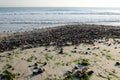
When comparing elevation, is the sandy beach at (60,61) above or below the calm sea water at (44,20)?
above

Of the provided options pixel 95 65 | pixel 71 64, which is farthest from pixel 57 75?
pixel 95 65

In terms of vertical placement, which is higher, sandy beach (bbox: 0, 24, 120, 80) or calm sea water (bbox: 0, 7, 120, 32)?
sandy beach (bbox: 0, 24, 120, 80)

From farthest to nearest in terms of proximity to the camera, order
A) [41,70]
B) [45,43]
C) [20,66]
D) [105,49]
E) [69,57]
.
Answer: [45,43], [105,49], [69,57], [20,66], [41,70]

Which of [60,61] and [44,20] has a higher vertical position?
[60,61]

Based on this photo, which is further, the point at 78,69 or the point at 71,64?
the point at 71,64

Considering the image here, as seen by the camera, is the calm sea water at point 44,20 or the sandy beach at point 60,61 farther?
the calm sea water at point 44,20

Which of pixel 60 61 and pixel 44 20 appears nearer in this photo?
pixel 60 61

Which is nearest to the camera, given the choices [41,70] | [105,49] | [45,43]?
[41,70]

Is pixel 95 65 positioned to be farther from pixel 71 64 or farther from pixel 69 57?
pixel 69 57

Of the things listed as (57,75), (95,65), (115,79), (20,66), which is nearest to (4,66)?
(20,66)

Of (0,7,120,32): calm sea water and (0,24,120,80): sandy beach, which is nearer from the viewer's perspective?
(0,24,120,80): sandy beach
